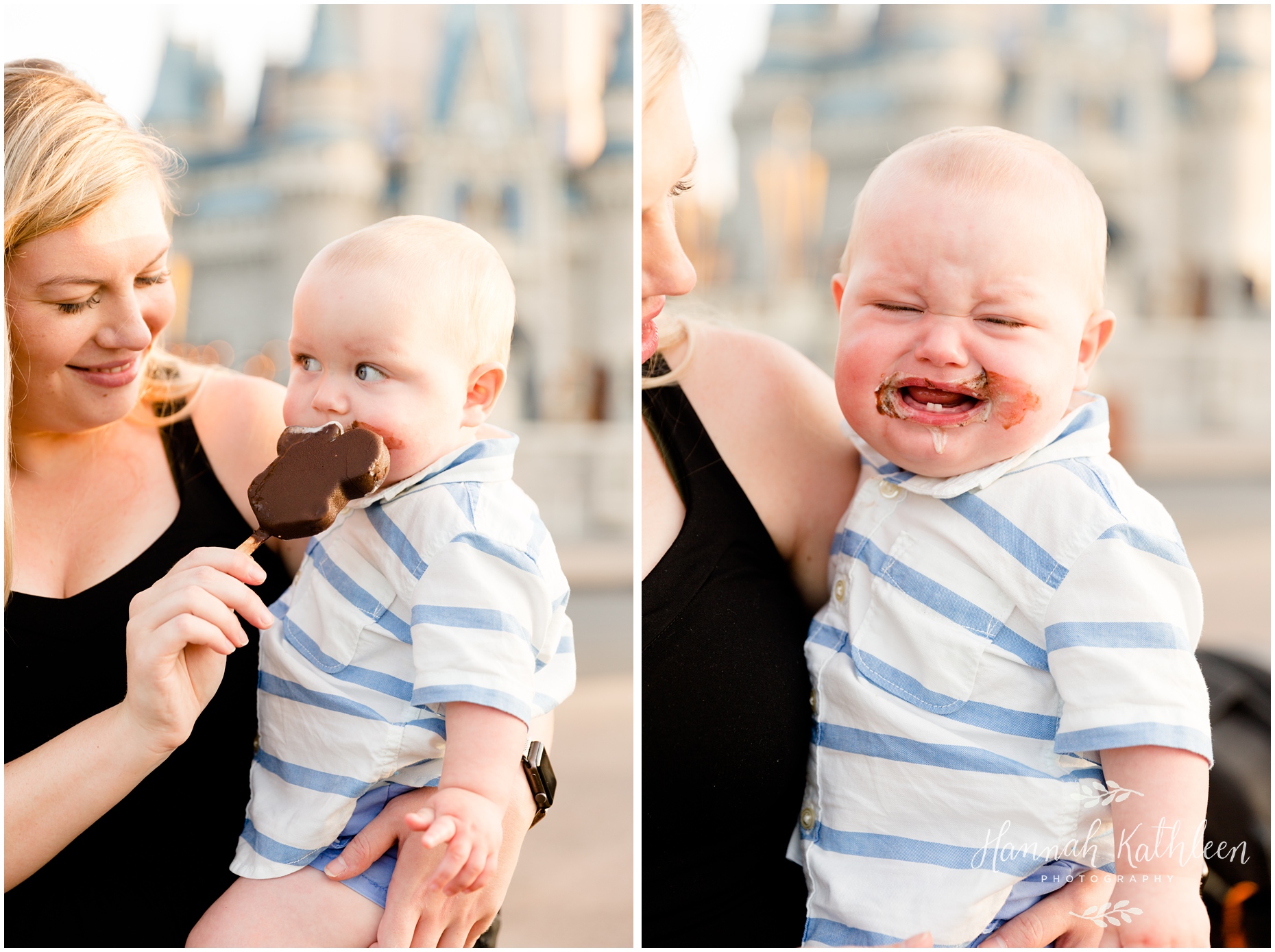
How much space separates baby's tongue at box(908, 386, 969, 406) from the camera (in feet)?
3.80

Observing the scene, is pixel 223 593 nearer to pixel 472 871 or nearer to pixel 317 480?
pixel 317 480

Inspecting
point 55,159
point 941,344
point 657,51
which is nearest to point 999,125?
point 657,51

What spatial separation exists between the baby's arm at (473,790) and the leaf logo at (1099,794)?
2.07ft

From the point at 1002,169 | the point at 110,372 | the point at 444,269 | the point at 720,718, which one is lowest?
the point at 720,718

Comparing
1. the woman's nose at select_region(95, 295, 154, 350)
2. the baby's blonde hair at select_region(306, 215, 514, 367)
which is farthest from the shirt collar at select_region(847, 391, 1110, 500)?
the woman's nose at select_region(95, 295, 154, 350)

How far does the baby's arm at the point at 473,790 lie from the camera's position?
103 centimetres

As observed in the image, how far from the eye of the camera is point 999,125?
19.5 m

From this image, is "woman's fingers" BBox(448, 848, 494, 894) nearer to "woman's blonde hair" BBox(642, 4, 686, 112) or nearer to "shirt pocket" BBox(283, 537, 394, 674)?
"shirt pocket" BBox(283, 537, 394, 674)

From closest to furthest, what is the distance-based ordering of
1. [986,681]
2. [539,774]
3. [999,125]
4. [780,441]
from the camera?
1. [986,681]
2. [539,774]
3. [780,441]
4. [999,125]

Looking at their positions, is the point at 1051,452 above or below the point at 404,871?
above

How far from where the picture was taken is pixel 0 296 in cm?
121

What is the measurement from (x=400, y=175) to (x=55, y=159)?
10.8 feet

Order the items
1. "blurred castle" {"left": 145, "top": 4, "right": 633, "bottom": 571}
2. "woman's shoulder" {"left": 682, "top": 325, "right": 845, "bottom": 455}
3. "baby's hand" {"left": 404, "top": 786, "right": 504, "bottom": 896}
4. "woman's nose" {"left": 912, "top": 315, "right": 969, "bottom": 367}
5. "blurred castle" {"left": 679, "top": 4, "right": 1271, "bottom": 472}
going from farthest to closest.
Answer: "blurred castle" {"left": 679, "top": 4, "right": 1271, "bottom": 472} < "blurred castle" {"left": 145, "top": 4, "right": 633, "bottom": 571} < "woman's shoulder" {"left": 682, "top": 325, "right": 845, "bottom": 455} < "woman's nose" {"left": 912, "top": 315, "right": 969, "bottom": 367} < "baby's hand" {"left": 404, "top": 786, "right": 504, "bottom": 896}

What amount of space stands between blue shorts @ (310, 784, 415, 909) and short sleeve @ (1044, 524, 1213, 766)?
30.7 inches
